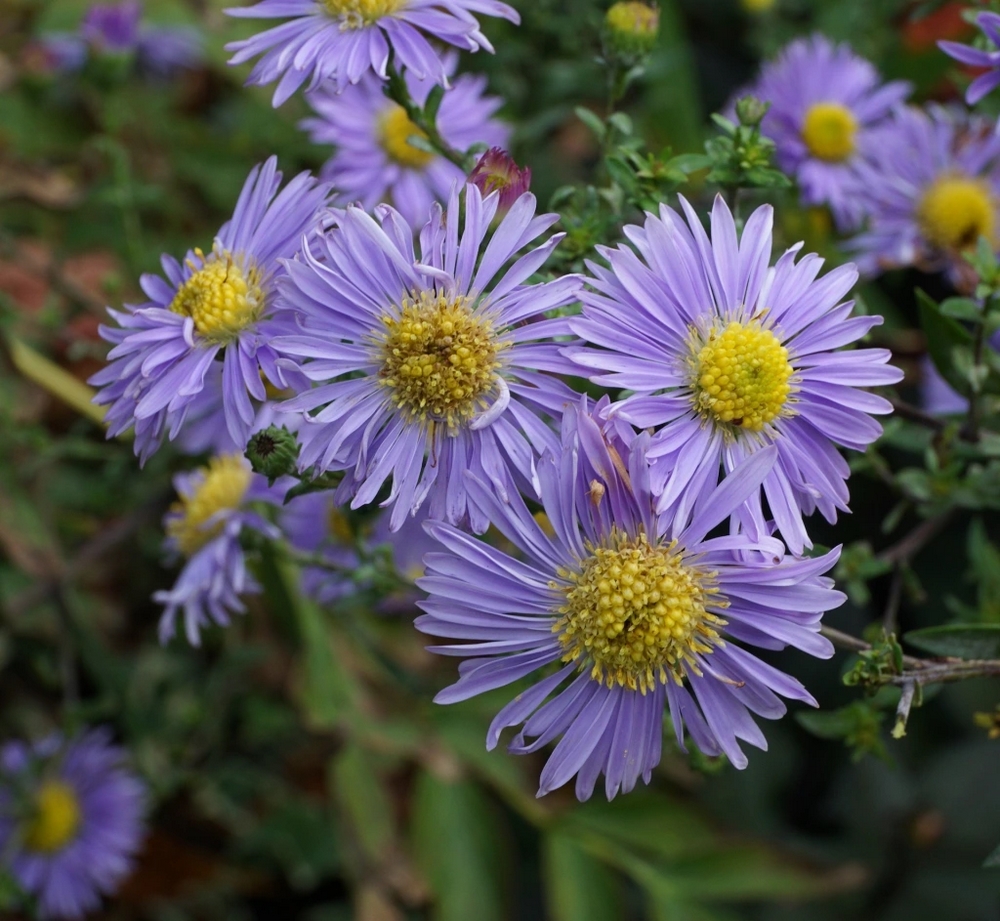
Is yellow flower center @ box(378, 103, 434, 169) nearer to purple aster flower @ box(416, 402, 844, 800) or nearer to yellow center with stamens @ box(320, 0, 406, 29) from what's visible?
yellow center with stamens @ box(320, 0, 406, 29)

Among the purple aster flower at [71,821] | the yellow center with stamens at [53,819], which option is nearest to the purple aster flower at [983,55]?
the purple aster flower at [71,821]

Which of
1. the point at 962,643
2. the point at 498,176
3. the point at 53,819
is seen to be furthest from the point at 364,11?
the point at 53,819

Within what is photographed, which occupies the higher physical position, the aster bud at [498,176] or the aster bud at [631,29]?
the aster bud at [631,29]

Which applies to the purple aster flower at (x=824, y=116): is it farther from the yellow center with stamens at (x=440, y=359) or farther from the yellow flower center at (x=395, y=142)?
the yellow center with stamens at (x=440, y=359)

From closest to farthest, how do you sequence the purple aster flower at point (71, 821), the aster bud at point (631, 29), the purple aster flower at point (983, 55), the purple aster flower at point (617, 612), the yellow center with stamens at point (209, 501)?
the purple aster flower at point (617, 612) < the purple aster flower at point (983, 55) < the aster bud at point (631, 29) < the yellow center with stamens at point (209, 501) < the purple aster flower at point (71, 821)

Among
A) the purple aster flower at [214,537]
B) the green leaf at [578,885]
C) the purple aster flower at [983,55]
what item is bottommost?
the green leaf at [578,885]

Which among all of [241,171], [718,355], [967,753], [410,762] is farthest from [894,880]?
[241,171]

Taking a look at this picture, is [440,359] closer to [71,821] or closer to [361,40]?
[361,40]

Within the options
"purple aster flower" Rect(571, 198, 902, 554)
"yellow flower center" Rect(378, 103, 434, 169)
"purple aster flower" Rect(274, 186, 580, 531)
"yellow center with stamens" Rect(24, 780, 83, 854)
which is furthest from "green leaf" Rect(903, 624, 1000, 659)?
"yellow center with stamens" Rect(24, 780, 83, 854)
